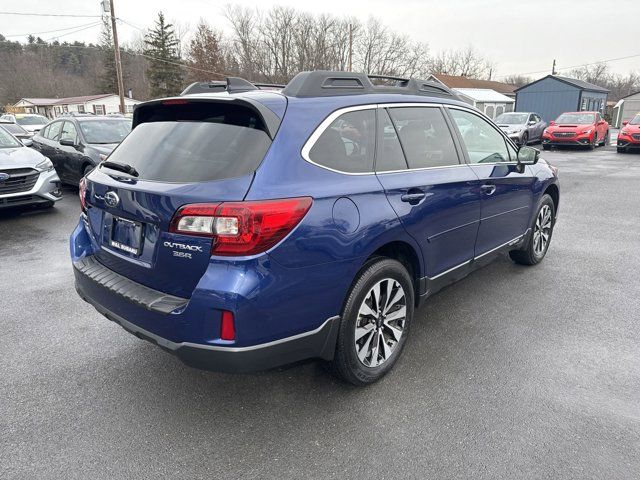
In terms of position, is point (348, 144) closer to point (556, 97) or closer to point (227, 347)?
point (227, 347)

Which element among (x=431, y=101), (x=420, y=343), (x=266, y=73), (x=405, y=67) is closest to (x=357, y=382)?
(x=420, y=343)

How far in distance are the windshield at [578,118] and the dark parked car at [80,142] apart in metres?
18.2

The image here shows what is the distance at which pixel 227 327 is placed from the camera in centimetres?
216

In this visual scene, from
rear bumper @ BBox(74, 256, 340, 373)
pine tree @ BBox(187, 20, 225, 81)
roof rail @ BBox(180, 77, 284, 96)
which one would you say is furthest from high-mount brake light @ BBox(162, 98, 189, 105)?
pine tree @ BBox(187, 20, 225, 81)

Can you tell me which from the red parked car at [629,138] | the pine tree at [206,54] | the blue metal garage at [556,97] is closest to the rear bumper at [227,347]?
the red parked car at [629,138]

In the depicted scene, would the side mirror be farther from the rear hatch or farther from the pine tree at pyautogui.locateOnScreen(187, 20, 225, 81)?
the pine tree at pyautogui.locateOnScreen(187, 20, 225, 81)

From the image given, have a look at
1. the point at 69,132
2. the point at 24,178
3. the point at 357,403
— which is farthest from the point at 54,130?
the point at 357,403

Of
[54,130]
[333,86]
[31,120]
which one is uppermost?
[333,86]

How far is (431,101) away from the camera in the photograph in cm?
349

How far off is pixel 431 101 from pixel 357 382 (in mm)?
2138

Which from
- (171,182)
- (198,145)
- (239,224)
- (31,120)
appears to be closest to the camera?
(239,224)

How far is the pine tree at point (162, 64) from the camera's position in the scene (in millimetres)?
58062

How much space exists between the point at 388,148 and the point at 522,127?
19.2 metres

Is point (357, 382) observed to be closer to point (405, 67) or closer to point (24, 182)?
point (24, 182)
